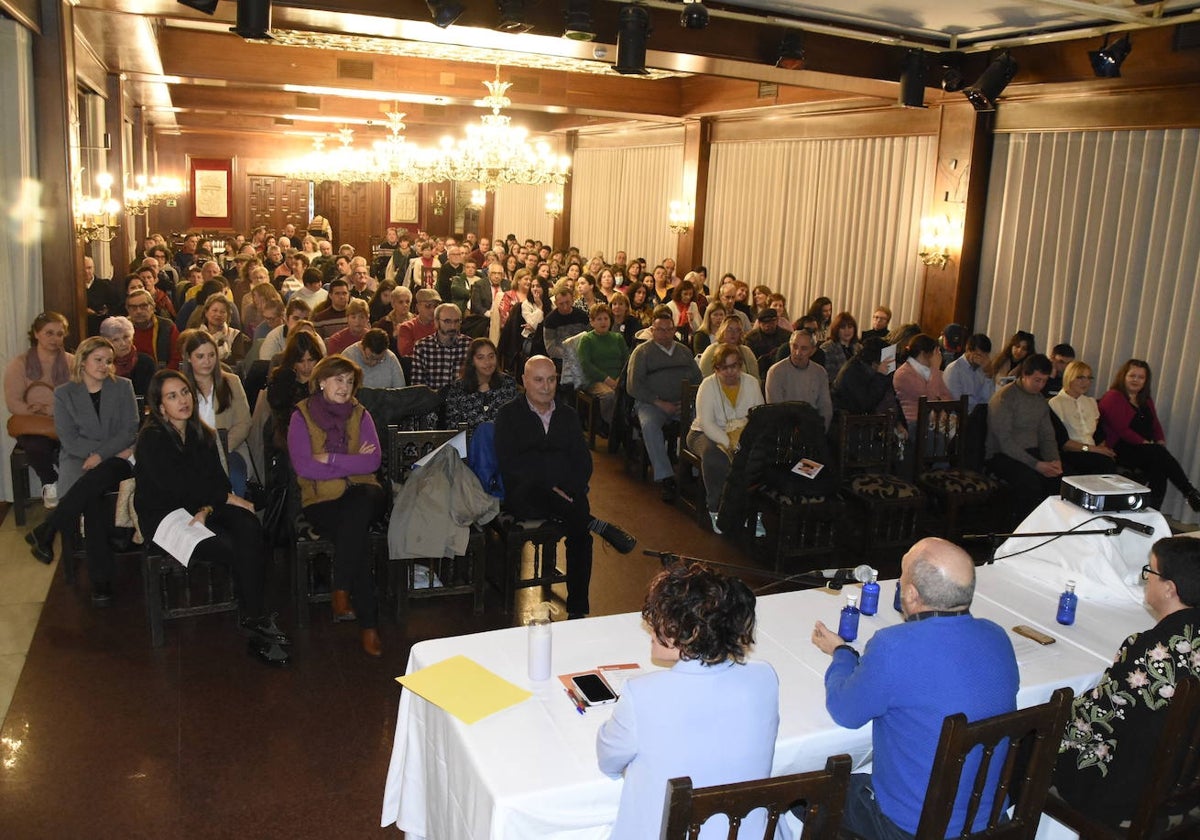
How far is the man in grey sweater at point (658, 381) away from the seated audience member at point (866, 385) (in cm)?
110

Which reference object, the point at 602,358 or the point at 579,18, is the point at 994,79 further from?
the point at 602,358

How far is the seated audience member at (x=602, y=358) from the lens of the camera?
26.7ft

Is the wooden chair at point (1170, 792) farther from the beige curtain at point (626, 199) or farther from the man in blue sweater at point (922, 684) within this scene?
the beige curtain at point (626, 199)

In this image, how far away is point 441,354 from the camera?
6680mm

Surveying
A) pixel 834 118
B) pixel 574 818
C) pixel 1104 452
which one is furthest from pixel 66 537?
pixel 834 118

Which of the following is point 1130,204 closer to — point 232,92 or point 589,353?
point 589,353

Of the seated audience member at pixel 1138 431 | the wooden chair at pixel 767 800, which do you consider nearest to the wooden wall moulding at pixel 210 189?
the seated audience member at pixel 1138 431

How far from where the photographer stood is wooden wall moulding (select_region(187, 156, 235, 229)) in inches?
965

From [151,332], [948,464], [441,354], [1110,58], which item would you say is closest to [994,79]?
[1110,58]

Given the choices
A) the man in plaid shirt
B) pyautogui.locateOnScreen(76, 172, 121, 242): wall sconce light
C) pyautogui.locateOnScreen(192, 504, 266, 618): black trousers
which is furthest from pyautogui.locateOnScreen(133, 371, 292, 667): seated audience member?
pyautogui.locateOnScreen(76, 172, 121, 242): wall sconce light

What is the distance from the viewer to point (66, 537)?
5066 millimetres

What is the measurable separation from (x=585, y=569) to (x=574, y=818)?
8.46 feet

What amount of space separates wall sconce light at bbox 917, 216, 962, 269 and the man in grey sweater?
119 inches

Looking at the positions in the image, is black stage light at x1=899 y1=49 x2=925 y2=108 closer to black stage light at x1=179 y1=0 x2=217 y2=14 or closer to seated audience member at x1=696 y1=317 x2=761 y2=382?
seated audience member at x1=696 y1=317 x2=761 y2=382
